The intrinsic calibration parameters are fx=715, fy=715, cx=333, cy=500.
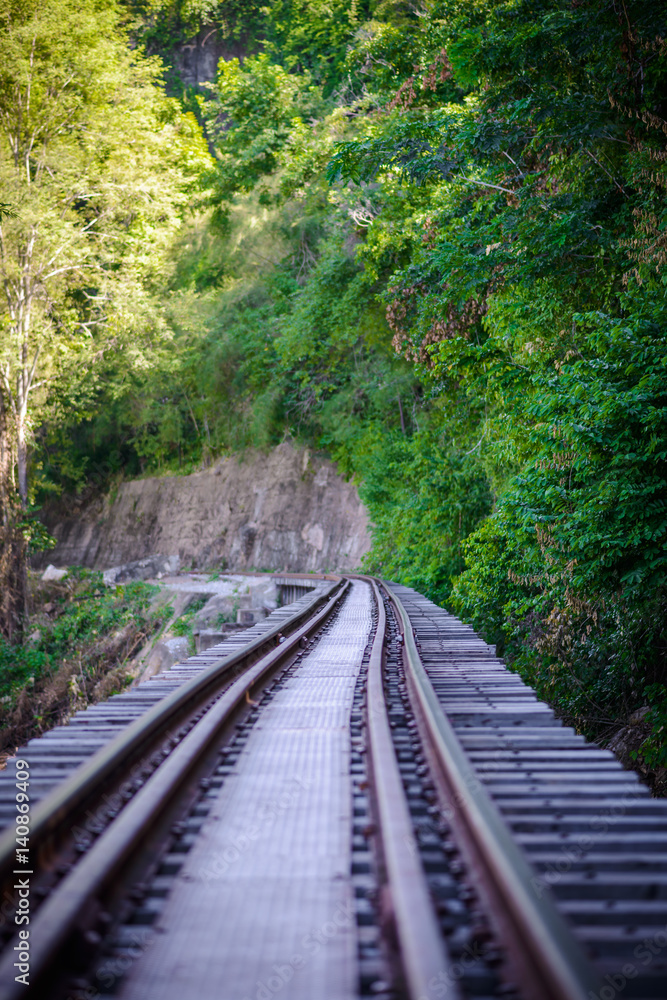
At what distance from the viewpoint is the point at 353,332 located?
72.8ft

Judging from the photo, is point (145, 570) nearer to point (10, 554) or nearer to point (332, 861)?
point (10, 554)

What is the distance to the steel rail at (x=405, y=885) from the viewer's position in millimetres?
1784

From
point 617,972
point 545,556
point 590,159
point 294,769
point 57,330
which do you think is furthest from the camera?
point 57,330

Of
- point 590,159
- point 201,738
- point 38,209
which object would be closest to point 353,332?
point 38,209

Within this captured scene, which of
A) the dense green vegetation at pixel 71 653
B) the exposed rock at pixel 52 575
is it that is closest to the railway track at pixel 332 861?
the dense green vegetation at pixel 71 653

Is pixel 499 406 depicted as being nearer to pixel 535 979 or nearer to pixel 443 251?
pixel 443 251

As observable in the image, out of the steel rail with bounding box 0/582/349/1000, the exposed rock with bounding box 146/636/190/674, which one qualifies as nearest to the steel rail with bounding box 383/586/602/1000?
the steel rail with bounding box 0/582/349/1000

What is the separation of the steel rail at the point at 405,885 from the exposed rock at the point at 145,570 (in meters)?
27.6

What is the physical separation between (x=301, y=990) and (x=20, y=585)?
20033 mm

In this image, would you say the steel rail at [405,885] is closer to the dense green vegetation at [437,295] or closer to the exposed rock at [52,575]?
the dense green vegetation at [437,295]

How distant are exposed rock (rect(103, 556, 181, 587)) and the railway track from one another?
87.6ft

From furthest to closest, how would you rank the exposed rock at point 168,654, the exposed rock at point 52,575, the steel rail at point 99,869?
the exposed rock at point 52,575 → the exposed rock at point 168,654 → the steel rail at point 99,869

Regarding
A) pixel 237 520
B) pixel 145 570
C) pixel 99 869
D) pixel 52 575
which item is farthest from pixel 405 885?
pixel 237 520

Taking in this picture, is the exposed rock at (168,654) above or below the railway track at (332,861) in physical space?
below
